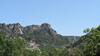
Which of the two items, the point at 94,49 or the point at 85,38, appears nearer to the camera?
the point at 94,49

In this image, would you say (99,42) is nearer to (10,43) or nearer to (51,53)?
(10,43)

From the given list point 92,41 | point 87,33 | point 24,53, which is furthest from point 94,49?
point 24,53

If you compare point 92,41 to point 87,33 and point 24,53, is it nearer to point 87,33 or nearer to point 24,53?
point 87,33

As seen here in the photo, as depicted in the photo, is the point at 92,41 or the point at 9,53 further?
the point at 9,53

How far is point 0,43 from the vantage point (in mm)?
93812

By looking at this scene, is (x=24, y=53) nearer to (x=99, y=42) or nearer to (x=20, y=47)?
(x=20, y=47)

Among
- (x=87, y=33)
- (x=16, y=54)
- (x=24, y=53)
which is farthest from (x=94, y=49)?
(x=24, y=53)

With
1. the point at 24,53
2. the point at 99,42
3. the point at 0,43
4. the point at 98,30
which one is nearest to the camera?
the point at 99,42

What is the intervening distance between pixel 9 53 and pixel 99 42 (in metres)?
54.4

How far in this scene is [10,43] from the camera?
94375mm

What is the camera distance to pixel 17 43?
320ft

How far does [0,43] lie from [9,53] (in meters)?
3.35

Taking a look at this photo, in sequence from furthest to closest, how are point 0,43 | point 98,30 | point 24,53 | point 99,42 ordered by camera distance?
point 24,53 → point 0,43 → point 98,30 → point 99,42

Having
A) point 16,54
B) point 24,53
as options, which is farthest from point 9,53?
point 24,53
